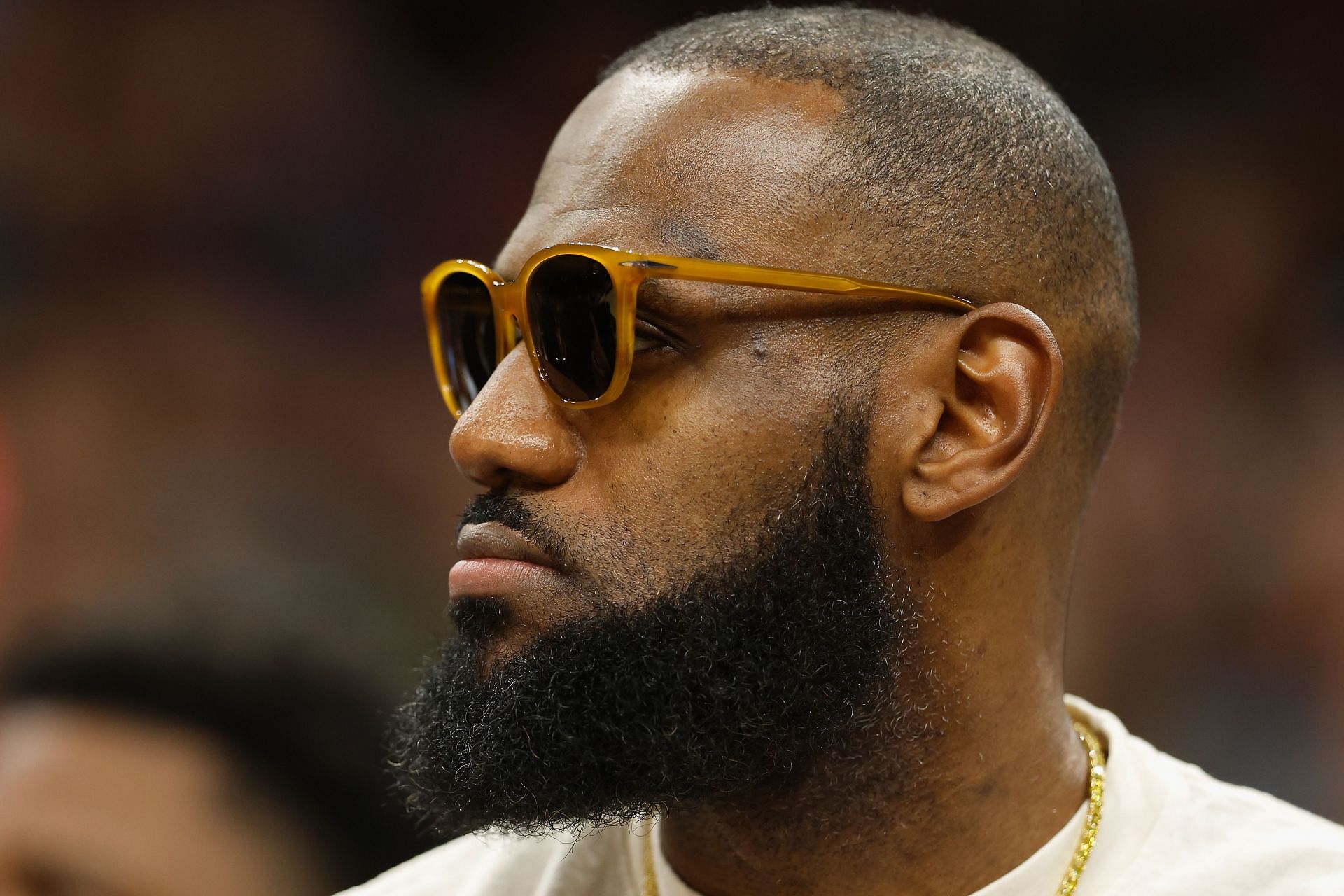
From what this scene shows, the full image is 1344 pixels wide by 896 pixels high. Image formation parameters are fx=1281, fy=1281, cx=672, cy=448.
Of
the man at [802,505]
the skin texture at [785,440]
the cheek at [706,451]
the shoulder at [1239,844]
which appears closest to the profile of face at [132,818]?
the man at [802,505]

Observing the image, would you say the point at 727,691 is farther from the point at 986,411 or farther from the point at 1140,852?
the point at 1140,852

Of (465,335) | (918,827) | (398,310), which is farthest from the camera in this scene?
(398,310)

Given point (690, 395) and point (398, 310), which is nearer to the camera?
point (690, 395)

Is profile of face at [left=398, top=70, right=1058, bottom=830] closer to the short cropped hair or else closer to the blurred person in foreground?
the short cropped hair

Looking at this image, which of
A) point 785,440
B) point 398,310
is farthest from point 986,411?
point 398,310

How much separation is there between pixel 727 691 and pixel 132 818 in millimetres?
1735

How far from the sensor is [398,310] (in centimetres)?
439

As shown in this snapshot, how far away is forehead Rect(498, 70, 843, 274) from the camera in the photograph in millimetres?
1900

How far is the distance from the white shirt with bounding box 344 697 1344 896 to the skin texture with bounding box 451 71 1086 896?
0.07m

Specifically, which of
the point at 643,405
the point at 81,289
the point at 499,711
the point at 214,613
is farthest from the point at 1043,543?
the point at 81,289

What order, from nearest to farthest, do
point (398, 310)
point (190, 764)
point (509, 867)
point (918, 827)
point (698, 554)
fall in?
point (698, 554)
point (918, 827)
point (509, 867)
point (190, 764)
point (398, 310)

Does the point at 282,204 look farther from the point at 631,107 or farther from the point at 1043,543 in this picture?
the point at 1043,543

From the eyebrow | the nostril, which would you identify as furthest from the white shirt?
the eyebrow

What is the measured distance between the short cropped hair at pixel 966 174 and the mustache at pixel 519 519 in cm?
64
